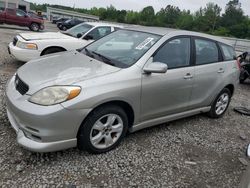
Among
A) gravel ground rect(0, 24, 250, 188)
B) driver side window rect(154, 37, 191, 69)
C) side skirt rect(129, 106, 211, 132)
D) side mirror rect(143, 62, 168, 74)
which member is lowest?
gravel ground rect(0, 24, 250, 188)

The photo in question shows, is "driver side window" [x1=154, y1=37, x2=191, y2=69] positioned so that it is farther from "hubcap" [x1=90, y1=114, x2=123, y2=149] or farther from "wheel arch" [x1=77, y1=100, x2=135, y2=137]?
"hubcap" [x1=90, y1=114, x2=123, y2=149]

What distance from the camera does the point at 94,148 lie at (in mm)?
3150

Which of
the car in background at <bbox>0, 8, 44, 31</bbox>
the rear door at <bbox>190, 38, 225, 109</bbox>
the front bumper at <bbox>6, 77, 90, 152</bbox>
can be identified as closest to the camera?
the front bumper at <bbox>6, 77, 90, 152</bbox>

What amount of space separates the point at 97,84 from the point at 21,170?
1247mm

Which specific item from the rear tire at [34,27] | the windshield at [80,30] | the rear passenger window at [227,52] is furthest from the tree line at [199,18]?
the rear passenger window at [227,52]

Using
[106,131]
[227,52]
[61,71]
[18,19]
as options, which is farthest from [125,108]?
[18,19]

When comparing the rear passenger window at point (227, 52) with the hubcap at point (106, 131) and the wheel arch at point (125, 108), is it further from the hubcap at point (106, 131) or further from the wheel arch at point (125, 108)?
the hubcap at point (106, 131)

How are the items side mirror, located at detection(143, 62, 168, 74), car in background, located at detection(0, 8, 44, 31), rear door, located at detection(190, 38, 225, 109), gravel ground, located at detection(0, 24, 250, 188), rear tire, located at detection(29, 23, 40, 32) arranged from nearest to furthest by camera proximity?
gravel ground, located at detection(0, 24, 250, 188) < side mirror, located at detection(143, 62, 168, 74) < rear door, located at detection(190, 38, 225, 109) < car in background, located at detection(0, 8, 44, 31) < rear tire, located at detection(29, 23, 40, 32)

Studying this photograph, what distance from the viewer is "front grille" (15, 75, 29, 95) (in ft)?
9.68

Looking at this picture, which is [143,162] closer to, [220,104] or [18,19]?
[220,104]

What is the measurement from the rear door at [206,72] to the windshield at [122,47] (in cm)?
94

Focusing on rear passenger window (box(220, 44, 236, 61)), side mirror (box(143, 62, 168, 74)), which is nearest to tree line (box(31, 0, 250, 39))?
rear passenger window (box(220, 44, 236, 61))

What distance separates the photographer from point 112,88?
303 cm

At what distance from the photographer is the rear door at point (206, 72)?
4168 millimetres
